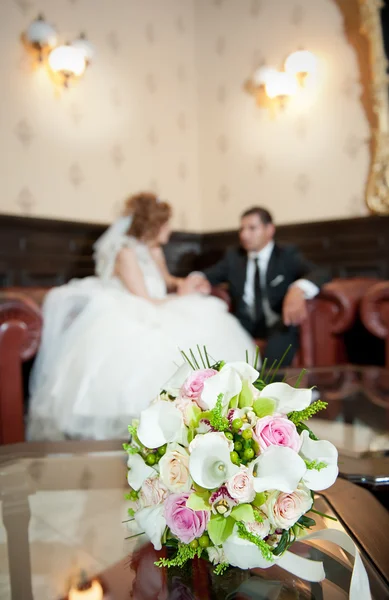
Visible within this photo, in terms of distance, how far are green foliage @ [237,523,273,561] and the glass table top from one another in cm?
7

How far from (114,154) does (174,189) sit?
2.46ft

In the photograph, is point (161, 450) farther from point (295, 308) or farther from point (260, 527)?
point (295, 308)

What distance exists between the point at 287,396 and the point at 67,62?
142 inches

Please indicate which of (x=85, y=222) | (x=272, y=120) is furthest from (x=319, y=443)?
Result: (x=272, y=120)

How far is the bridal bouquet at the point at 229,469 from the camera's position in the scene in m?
0.66

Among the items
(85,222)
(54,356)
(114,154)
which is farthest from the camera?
(114,154)

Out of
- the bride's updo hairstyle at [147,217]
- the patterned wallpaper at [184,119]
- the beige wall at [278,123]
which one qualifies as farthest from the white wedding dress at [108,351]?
the beige wall at [278,123]

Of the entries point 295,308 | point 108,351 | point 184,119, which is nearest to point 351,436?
point 108,351

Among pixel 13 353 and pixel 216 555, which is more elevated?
pixel 13 353

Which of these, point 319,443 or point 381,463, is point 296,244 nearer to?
point 381,463

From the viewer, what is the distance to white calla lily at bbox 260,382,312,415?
0.71 metres

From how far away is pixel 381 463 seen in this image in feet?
3.95

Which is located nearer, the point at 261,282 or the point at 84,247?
the point at 261,282

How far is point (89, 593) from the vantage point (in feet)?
2.34
